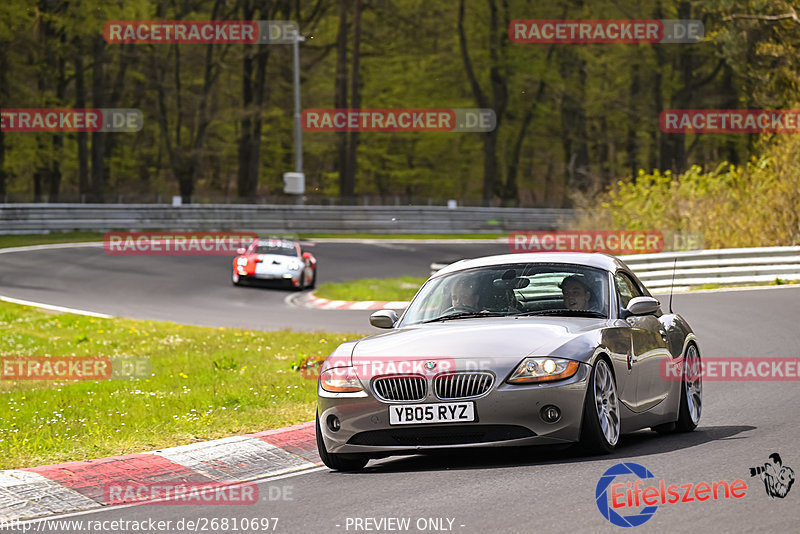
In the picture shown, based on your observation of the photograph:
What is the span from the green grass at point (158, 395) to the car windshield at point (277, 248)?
38.8 feet

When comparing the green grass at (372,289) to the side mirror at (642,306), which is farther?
the green grass at (372,289)

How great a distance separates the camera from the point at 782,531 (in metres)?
5.96

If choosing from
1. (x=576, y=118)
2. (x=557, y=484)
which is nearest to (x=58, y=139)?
(x=576, y=118)

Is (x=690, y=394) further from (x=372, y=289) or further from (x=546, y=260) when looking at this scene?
(x=372, y=289)

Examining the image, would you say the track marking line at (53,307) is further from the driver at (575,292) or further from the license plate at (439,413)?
the license plate at (439,413)

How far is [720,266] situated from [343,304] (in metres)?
7.86

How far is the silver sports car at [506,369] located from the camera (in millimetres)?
8086

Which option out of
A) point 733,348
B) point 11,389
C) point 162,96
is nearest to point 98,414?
point 11,389

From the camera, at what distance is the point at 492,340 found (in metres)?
8.34

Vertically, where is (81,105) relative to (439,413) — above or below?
above

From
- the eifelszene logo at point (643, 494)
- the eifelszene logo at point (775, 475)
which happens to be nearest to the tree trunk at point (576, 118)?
the eifelszene logo at point (775, 475)

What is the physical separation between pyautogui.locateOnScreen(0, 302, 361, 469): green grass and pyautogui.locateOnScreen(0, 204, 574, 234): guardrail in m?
25.4

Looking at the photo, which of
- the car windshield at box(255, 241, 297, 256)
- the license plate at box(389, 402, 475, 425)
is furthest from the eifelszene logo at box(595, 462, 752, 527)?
the car windshield at box(255, 241, 297, 256)

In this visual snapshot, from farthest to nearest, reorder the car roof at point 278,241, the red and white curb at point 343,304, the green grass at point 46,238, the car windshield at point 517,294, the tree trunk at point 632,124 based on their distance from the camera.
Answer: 1. the tree trunk at point 632,124
2. the green grass at point 46,238
3. the car roof at point 278,241
4. the red and white curb at point 343,304
5. the car windshield at point 517,294
